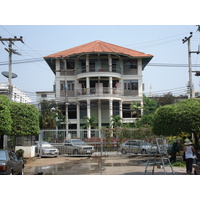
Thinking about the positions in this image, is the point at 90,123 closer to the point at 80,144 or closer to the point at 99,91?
the point at 99,91

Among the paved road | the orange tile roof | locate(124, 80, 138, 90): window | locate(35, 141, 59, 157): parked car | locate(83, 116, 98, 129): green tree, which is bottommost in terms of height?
the paved road

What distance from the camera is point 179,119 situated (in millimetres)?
14227

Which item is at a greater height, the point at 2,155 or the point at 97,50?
the point at 97,50

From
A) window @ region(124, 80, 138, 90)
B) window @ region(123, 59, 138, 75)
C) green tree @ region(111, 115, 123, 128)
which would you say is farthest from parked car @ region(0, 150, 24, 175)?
window @ region(123, 59, 138, 75)

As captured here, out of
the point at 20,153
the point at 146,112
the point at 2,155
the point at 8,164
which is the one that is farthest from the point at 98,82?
the point at 8,164

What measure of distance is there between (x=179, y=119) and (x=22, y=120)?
32.1 ft

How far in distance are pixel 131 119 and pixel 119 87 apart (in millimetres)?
4457

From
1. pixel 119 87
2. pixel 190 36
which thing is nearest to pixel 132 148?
pixel 190 36

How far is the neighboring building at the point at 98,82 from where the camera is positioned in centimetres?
3659

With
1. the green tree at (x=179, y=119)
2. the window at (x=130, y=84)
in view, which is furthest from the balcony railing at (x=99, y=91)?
the green tree at (x=179, y=119)

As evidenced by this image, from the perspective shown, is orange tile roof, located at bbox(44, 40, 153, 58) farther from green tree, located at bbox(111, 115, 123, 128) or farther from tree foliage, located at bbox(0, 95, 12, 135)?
tree foliage, located at bbox(0, 95, 12, 135)

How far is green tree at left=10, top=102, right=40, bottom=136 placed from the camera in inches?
720

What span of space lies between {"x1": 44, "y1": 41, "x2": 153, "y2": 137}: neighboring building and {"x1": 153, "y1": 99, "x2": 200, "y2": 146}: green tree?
2094 centimetres

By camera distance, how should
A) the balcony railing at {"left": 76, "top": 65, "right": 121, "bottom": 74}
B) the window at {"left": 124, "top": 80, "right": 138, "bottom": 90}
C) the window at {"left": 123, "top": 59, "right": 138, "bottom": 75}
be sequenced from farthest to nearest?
the window at {"left": 123, "top": 59, "right": 138, "bottom": 75}
the window at {"left": 124, "top": 80, "right": 138, "bottom": 90}
the balcony railing at {"left": 76, "top": 65, "right": 121, "bottom": 74}
